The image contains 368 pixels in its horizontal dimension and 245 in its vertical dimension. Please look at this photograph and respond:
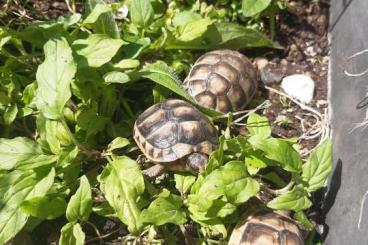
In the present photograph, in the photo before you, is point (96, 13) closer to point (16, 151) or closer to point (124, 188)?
point (16, 151)

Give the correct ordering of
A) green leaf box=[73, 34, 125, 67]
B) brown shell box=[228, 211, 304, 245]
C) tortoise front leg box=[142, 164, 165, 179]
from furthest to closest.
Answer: tortoise front leg box=[142, 164, 165, 179]
green leaf box=[73, 34, 125, 67]
brown shell box=[228, 211, 304, 245]

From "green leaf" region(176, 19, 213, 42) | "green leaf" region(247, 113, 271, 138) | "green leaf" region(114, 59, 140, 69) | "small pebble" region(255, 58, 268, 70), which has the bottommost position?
"green leaf" region(247, 113, 271, 138)

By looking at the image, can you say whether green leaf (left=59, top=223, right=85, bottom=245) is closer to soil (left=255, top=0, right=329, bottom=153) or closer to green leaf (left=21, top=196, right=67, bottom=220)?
green leaf (left=21, top=196, right=67, bottom=220)

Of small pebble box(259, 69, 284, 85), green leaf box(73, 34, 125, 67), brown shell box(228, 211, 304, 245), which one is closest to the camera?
brown shell box(228, 211, 304, 245)

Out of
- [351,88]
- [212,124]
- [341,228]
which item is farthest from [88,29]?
[341,228]

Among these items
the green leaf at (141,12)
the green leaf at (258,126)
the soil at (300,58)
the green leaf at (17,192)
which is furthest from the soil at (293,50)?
the green leaf at (17,192)

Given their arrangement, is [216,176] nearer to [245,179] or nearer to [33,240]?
[245,179]

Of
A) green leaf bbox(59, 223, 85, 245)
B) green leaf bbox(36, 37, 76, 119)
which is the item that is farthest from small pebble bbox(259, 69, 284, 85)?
green leaf bbox(59, 223, 85, 245)

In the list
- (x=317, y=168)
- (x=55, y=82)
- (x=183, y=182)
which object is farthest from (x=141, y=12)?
(x=317, y=168)
